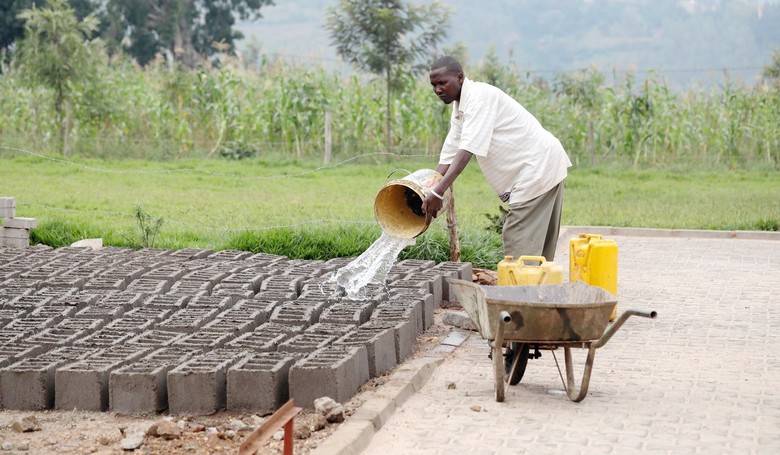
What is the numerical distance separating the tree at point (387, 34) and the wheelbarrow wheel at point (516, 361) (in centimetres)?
1476

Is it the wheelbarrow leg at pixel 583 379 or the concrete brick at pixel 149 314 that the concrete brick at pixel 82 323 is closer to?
the concrete brick at pixel 149 314

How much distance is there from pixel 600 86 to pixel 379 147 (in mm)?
4952

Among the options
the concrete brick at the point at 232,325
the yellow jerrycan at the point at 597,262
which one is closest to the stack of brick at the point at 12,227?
the concrete brick at the point at 232,325

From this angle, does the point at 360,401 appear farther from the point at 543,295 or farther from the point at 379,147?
the point at 379,147

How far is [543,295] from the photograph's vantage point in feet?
21.1

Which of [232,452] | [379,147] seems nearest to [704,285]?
[232,452]

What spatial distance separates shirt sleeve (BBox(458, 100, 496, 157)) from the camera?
23.2 ft

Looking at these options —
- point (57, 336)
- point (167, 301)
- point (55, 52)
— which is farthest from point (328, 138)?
point (57, 336)

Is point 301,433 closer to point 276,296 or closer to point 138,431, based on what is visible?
point 138,431

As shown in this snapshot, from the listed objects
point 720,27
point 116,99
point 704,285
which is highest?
point 720,27

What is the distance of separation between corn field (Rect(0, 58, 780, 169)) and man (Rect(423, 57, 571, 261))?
13.7 meters

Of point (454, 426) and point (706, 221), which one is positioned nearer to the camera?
point (454, 426)

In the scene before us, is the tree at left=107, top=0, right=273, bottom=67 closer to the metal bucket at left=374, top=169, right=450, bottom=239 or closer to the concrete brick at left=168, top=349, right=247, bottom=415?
the metal bucket at left=374, top=169, right=450, bottom=239

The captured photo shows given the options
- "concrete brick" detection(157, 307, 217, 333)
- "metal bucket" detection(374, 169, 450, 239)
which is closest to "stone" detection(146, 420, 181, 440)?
"concrete brick" detection(157, 307, 217, 333)
